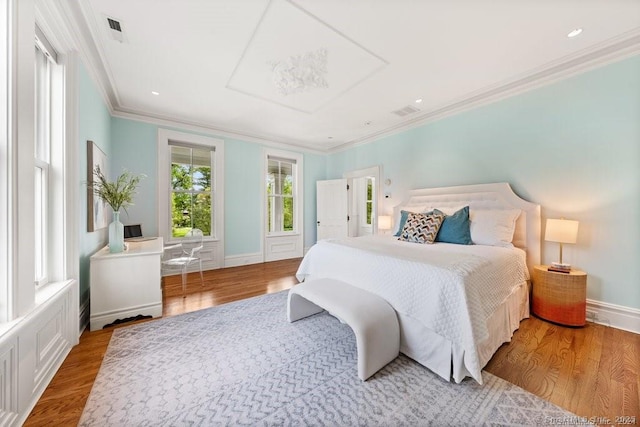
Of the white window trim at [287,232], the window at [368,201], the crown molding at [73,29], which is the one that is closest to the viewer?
the crown molding at [73,29]

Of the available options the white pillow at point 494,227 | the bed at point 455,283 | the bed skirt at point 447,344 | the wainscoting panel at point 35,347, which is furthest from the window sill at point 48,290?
the white pillow at point 494,227

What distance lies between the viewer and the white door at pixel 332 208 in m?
5.32

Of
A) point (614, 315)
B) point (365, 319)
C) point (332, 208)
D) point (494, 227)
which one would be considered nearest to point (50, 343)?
point (365, 319)

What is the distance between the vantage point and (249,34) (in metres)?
2.05

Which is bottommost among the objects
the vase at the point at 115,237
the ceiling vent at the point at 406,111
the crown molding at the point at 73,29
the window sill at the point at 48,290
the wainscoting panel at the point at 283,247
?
the wainscoting panel at the point at 283,247

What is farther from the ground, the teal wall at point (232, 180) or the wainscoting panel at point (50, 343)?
the teal wall at point (232, 180)

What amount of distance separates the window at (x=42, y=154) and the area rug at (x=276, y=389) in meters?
0.89

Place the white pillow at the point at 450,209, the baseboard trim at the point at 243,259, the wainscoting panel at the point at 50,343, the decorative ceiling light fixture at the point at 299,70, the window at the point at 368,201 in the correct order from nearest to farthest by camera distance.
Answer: the wainscoting panel at the point at 50,343
the decorative ceiling light fixture at the point at 299,70
the white pillow at the point at 450,209
the baseboard trim at the point at 243,259
the window at the point at 368,201

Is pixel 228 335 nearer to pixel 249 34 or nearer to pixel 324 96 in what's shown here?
pixel 249 34

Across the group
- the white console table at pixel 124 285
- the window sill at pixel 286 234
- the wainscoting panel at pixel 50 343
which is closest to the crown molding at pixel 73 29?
the white console table at pixel 124 285

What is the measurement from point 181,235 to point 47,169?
96.0 inches

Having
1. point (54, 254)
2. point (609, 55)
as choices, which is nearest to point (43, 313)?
point (54, 254)

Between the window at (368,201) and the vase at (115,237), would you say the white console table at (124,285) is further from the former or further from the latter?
the window at (368,201)

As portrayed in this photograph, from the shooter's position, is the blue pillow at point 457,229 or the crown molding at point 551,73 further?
the blue pillow at point 457,229
